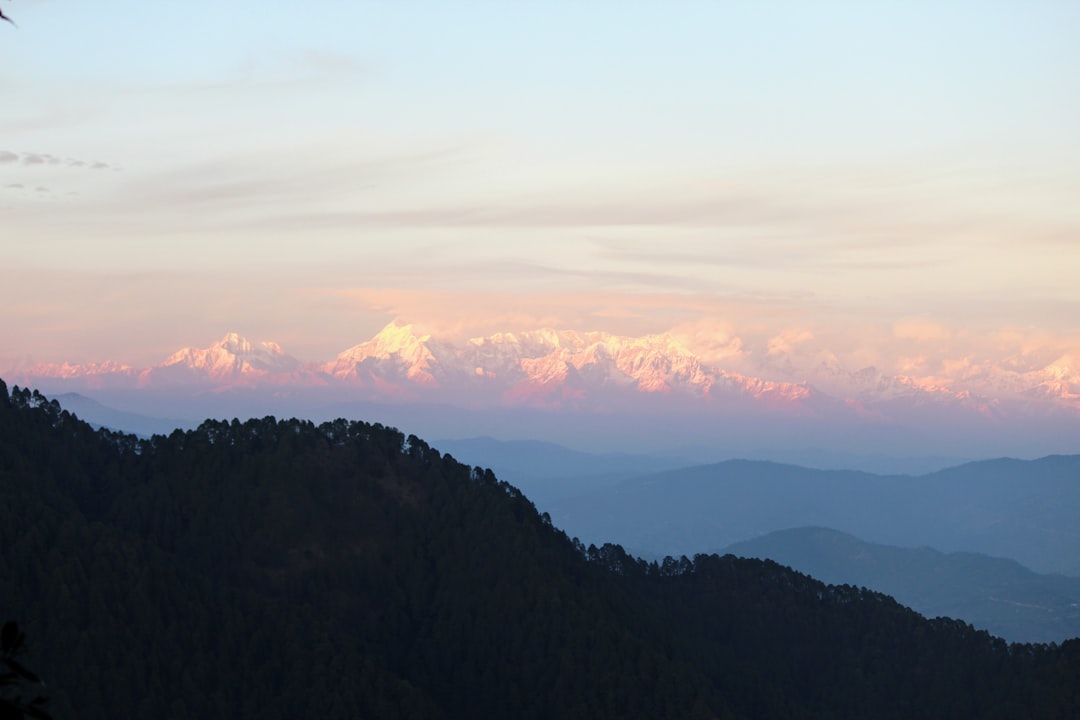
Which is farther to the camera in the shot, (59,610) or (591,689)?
(591,689)

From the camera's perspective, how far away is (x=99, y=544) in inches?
6407

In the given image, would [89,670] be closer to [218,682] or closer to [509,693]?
[218,682]

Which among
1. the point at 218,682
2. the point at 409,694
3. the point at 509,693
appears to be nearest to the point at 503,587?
the point at 509,693

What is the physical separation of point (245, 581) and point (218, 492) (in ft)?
57.2

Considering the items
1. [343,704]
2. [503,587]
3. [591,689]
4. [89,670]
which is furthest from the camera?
[503,587]

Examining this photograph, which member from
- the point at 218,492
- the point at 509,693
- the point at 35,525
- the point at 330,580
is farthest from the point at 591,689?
the point at 35,525

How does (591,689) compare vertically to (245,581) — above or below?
below

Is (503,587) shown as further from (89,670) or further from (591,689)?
(89,670)

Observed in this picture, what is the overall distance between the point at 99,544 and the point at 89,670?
20717mm

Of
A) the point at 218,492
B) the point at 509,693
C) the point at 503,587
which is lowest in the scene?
the point at 509,693

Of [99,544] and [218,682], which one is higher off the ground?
[99,544]

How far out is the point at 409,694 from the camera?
162500 mm

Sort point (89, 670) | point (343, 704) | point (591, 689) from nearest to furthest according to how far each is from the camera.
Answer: point (89, 670) → point (343, 704) → point (591, 689)

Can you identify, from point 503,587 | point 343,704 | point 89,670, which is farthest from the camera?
point 503,587
